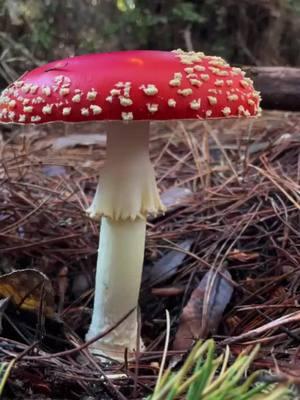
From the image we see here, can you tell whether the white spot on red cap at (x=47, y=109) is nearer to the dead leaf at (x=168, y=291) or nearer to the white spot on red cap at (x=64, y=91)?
the white spot on red cap at (x=64, y=91)

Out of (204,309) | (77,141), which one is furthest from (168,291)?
(77,141)

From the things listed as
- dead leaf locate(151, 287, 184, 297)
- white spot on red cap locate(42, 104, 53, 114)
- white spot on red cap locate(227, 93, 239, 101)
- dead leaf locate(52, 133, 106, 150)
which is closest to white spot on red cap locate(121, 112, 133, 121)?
white spot on red cap locate(42, 104, 53, 114)

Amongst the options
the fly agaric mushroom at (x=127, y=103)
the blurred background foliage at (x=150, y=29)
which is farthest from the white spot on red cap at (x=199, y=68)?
the blurred background foliage at (x=150, y=29)

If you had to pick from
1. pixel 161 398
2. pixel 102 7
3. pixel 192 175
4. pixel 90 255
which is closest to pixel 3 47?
pixel 102 7

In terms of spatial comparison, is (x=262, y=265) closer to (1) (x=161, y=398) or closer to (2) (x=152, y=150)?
(1) (x=161, y=398)

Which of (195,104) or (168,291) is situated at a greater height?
(195,104)

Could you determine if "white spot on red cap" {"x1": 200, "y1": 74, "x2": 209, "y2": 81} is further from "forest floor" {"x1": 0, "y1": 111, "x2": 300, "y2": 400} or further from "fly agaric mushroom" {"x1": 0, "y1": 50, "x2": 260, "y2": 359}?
"forest floor" {"x1": 0, "y1": 111, "x2": 300, "y2": 400}

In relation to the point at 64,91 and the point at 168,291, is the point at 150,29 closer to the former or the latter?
the point at 168,291
